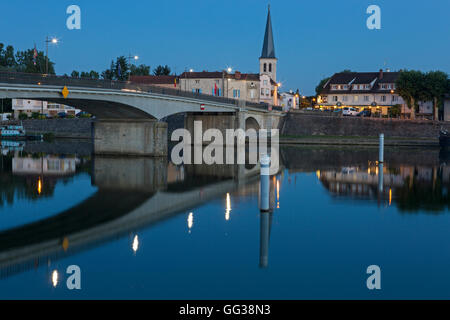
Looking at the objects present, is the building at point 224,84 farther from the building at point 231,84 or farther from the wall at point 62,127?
the wall at point 62,127

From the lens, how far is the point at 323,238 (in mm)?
18875

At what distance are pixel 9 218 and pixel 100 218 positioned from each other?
381 centimetres

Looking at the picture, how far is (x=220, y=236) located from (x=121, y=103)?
25498mm

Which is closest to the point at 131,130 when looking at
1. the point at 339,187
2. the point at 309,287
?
the point at 339,187

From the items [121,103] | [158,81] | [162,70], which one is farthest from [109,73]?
[121,103]

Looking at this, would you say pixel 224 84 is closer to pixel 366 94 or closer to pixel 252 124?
pixel 252 124

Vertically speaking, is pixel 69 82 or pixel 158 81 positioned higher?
pixel 158 81

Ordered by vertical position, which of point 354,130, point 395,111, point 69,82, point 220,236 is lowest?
point 220,236

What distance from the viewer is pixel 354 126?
8488cm

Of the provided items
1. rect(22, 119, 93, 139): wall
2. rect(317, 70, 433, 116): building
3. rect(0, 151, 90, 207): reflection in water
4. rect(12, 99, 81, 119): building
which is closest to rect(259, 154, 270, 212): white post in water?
rect(0, 151, 90, 207): reflection in water

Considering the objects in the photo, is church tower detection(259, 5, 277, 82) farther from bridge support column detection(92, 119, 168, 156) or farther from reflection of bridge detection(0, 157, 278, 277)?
reflection of bridge detection(0, 157, 278, 277)

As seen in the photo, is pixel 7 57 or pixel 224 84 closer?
pixel 224 84

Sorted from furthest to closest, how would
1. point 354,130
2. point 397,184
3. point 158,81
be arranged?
1. point 158,81
2. point 354,130
3. point 397,184

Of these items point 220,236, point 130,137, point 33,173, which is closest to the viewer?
point 220,236
